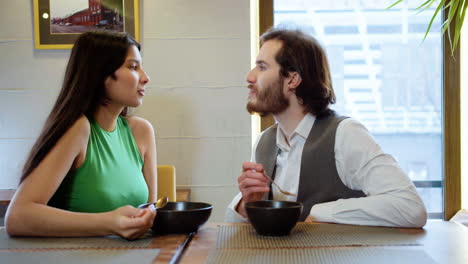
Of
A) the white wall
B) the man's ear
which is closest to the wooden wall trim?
the white wall

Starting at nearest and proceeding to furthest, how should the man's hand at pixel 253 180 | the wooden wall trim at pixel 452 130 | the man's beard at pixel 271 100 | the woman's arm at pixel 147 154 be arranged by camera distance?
the man's hand at pixel 253 180, the man's beard at pixel 271 100, the woman's arm at pixel 147 154, the wooden wall trim at pixel 452 130

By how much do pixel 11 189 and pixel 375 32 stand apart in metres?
2.49

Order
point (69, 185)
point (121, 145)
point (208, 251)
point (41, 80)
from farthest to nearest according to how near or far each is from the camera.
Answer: point (41, 80)
point (121, 145)
point (69, 185)
point (208, 251)

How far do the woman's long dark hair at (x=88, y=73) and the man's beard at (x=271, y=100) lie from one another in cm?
52

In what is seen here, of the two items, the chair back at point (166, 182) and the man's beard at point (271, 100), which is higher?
the man's beard at point (271, 100)

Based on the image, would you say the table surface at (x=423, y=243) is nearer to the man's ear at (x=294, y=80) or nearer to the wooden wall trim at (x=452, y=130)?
the man's ear at (x=294, y=80)

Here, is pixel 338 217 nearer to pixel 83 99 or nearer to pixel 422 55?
pixel 83 99

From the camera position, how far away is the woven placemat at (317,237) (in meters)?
1.15

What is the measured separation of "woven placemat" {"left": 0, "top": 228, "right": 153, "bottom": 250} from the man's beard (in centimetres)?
84

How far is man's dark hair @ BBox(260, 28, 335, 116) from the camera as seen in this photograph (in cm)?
199

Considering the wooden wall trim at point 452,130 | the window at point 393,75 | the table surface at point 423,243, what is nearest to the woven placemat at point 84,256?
the table surface at point 423,243

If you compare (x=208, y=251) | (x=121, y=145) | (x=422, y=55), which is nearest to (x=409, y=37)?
(x=422, y=55)

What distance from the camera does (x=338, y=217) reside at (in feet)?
4.77

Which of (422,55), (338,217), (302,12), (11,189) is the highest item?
(302,12)
